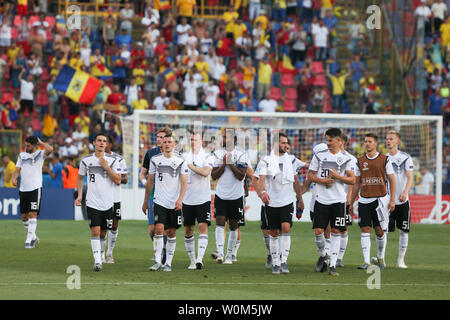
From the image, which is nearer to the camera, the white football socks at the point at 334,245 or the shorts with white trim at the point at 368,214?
the white football socks at the point at 334,245

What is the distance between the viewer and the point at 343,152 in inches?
585

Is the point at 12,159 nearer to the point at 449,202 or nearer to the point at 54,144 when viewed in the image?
the point at 54,144

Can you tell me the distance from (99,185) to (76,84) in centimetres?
1592

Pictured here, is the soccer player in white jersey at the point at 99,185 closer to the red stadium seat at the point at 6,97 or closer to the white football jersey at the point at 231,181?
the white football jersey at the point at 231,181

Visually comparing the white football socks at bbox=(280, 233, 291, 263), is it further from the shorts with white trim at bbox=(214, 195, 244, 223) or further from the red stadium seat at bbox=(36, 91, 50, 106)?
the red stadium seat at bbox=(36, 91, 50, 106)

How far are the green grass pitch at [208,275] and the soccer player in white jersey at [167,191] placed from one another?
0.48 meters

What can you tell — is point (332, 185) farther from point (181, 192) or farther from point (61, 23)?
point (61, 23)

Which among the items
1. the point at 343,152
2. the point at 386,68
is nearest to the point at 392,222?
the point at 343,152

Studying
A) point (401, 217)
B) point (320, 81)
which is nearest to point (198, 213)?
point (401, 217)

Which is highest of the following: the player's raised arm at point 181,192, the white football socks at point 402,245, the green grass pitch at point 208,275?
the player's raised arm at point 181,192

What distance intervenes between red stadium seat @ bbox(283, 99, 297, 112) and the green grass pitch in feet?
37.3

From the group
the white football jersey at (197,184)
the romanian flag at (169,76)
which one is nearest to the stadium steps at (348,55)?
the romanian flag at (169,76)

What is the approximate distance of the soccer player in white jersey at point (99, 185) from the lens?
1465cm

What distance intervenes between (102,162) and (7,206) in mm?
13084
